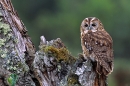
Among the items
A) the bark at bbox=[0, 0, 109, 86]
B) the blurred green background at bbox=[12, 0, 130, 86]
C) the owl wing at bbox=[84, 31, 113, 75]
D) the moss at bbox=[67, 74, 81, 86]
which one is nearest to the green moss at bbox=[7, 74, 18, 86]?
the bark at bbox=[0, 0, 109, 86]

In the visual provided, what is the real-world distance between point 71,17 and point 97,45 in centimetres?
4137

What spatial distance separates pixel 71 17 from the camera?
48.4 metres

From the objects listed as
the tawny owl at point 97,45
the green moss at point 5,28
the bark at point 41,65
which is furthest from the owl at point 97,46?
the green moss at point 5,28

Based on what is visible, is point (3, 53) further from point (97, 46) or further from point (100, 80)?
point (97, 46)

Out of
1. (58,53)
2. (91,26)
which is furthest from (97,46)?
(58,53)

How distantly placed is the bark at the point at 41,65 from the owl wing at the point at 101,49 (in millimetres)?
589

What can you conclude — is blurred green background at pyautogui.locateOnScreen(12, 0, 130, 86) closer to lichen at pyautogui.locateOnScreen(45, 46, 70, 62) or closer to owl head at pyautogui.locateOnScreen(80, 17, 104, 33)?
owl head at pyautogui.locateOnScreen(80, 17, 104, 33)

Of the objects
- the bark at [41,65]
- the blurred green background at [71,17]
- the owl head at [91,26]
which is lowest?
the bark at [41,65]

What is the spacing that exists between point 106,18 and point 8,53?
131 ft

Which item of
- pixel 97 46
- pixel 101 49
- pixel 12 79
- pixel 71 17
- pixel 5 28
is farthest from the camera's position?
pixel 71 17

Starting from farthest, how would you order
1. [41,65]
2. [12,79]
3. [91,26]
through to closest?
[91,26]
[41,65]
[12,79]

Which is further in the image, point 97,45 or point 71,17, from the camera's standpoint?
point 71,17

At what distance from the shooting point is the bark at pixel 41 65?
5.52 meters

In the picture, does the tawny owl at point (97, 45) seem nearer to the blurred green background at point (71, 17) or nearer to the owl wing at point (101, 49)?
the owl wing at point (101, 49)
